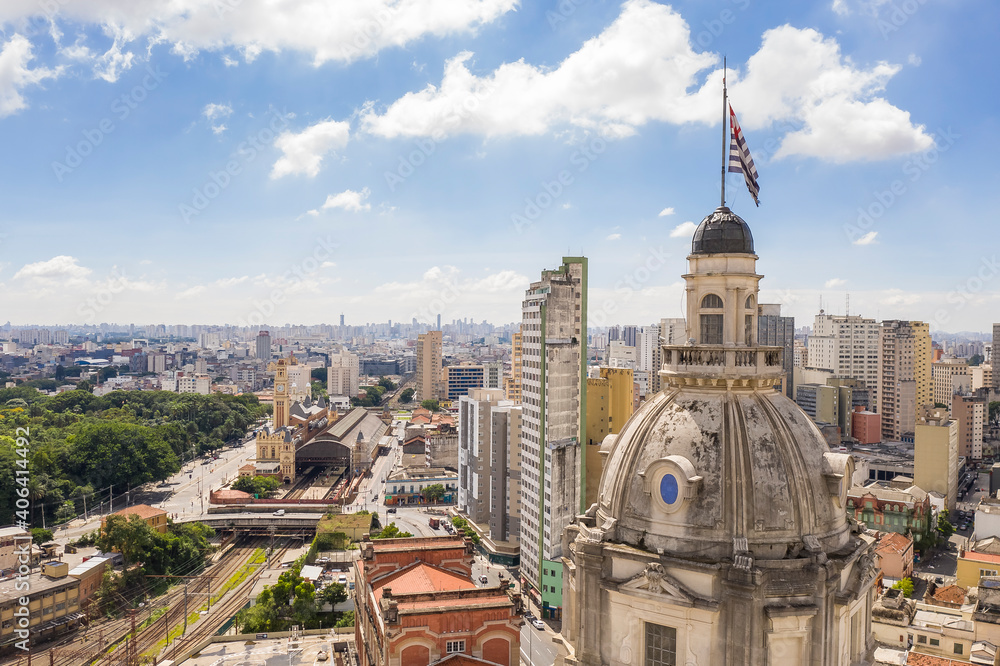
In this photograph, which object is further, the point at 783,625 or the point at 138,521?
the point at 138,521

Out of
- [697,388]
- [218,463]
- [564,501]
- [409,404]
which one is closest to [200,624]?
[564,501]

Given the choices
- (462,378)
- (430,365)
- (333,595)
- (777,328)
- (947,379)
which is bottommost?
(333,595)

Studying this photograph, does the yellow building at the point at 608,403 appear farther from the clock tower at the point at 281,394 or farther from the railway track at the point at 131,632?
the clock tower at the point at 281,394

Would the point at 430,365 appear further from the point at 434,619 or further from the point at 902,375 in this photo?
the point at 434,619

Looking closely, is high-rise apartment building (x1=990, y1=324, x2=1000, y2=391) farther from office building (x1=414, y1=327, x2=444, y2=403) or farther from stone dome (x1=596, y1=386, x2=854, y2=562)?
stone dome (x1=596, y1=386, x2=854, y2=562)

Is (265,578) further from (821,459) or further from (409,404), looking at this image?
(409,404)

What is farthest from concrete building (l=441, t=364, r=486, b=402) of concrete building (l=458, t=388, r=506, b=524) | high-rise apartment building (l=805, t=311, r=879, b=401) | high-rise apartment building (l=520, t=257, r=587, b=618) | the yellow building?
high-rise apartment building (l=520, t=257, r=587, b=618)

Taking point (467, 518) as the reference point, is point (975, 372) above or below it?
above

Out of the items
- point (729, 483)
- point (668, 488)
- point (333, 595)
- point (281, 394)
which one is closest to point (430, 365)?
point (281, 394)
